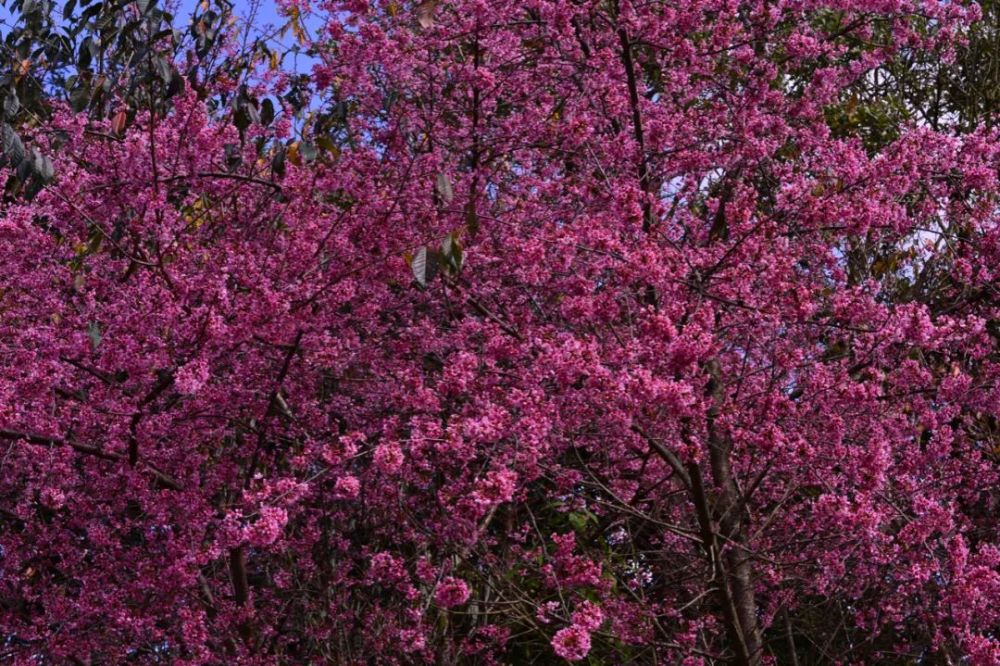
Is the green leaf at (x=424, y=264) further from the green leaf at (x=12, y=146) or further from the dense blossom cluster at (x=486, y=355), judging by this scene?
the green leaf at (x=12, y=146)

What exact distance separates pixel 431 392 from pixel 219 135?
1977 mm

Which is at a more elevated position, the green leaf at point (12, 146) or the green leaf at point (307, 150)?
the green leaf at point (307, 150)

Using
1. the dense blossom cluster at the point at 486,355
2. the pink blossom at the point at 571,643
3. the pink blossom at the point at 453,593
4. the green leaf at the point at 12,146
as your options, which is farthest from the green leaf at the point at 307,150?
the pink blossom at the point at 571,643

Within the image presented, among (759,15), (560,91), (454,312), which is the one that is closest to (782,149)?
(759,15)

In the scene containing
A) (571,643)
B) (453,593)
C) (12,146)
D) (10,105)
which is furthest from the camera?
(10,105)

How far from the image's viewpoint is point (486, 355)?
20.4 ft

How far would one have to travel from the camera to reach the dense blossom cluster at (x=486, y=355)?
5.85 metres

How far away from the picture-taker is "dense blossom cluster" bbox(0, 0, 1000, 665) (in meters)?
5.85

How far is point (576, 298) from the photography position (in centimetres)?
589

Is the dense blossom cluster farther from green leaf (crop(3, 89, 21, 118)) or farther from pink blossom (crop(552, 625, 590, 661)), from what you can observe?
green leaf (crop(3, 89, 21, 118))

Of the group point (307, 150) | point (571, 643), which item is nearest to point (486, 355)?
point (307, 150)

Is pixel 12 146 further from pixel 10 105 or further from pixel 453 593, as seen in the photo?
pixel 453 593

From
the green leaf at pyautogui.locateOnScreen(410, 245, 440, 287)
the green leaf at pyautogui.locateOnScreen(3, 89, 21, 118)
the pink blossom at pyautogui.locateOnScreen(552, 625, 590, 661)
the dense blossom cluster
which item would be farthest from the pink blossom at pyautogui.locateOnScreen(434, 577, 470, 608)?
the green leaf at pyautogui.locateOnScreen(3, 89, 21, 118)

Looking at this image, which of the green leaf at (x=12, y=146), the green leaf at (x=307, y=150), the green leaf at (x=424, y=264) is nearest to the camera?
the green leaf at (x=424, y=264)
